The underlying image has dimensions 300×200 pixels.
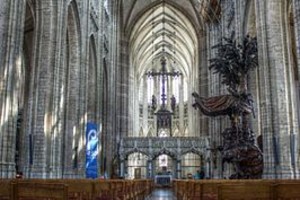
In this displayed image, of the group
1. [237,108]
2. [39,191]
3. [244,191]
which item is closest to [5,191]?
[39,191]

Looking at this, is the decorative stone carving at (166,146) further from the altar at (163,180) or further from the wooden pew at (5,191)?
the wooden pew at (5,191)

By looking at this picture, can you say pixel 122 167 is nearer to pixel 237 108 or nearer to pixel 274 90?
pixel 237 108

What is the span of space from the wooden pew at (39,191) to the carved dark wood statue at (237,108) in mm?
14319

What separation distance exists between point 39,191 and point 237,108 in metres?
14.8

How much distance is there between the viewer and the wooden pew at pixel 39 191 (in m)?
3.56

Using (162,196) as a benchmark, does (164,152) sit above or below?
above

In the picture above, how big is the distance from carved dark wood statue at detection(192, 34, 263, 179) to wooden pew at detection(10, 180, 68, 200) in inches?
564

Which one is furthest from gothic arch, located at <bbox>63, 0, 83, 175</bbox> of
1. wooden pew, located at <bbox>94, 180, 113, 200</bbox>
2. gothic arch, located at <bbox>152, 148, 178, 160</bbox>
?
gothic arch, located at <bbox>152, 148, 178, 160</bbox>

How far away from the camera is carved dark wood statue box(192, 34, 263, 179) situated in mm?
17188

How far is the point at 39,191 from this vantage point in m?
3.71

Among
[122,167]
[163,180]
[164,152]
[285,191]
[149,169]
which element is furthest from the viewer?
[163,180]

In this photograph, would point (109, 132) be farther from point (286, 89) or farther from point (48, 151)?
point (286, 89)

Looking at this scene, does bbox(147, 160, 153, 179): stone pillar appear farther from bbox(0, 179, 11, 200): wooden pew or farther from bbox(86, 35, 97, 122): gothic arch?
bbox(0, 179, 11, 200): wooden pew

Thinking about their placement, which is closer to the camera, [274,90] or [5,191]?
[5,191]
